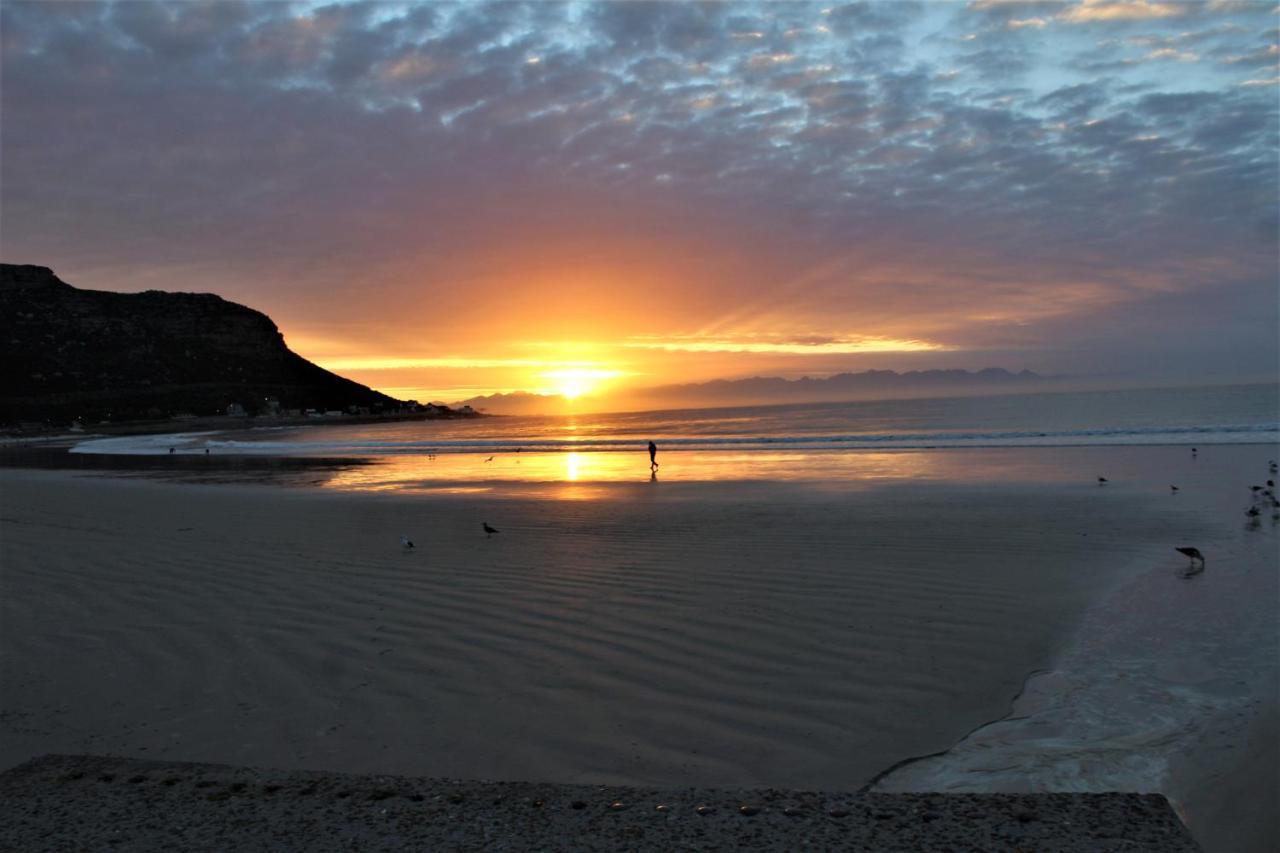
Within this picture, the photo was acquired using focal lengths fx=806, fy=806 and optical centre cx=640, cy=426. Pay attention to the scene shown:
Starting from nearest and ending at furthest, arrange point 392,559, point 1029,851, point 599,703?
point 1029,851 < point 599,703 < point 392,559

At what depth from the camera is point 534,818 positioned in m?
3.50

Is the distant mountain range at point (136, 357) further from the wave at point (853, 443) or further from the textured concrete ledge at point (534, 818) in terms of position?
the textured concrete ledge at point (534, 818)

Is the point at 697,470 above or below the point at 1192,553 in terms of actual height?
above

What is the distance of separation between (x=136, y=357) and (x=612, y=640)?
131 metres

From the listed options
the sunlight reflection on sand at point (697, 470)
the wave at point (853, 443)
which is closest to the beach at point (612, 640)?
the sunlight reflection on sand at point (697, 470)

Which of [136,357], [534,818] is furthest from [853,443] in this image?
[136,357]

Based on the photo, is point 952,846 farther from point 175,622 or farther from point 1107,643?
point 175,622

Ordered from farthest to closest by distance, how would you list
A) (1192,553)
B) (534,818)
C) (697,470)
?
(697,470) < (1192,553) < (534,818)

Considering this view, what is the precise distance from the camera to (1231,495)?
16500 millimetres

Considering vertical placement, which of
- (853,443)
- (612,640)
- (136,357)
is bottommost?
(612,640)

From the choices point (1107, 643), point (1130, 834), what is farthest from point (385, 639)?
point (1107, 643)

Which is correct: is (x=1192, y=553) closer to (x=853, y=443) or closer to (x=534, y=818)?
(x=534, y=818)

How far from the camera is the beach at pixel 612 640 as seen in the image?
4.72 meters

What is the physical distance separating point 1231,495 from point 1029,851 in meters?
17.1
